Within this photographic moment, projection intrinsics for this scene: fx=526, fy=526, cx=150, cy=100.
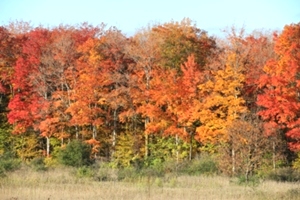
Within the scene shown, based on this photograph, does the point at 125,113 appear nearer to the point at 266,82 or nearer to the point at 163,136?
the point at 163,136

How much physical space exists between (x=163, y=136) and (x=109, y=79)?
682cm

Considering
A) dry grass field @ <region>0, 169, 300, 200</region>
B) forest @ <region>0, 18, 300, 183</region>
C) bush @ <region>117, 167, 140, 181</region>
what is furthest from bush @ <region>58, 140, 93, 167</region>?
dry grass field @ <region>0, 169, 300, 200</region>

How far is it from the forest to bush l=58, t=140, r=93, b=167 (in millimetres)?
83

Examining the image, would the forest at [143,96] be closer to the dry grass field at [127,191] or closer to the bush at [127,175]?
the bush at [127,175]

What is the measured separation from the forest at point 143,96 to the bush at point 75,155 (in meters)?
0.08

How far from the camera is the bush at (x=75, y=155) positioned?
126ft

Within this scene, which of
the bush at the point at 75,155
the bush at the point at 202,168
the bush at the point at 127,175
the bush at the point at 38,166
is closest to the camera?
the bush at the point at 127,175

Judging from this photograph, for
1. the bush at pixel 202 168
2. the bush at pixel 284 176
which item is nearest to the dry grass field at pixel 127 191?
the bush at pixel 284 176

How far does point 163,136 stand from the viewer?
4578cm

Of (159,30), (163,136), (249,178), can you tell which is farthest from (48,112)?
(249,178)

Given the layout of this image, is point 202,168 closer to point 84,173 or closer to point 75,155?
point 75,155

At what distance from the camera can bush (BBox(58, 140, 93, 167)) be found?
38.3 metres

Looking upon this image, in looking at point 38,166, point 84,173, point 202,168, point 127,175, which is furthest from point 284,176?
point 38,166

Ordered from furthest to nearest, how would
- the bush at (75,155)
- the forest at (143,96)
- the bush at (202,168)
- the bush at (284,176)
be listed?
the forest at (143,96), the bush at (75,155), the bush at (202,168), the bush at (284,176)
